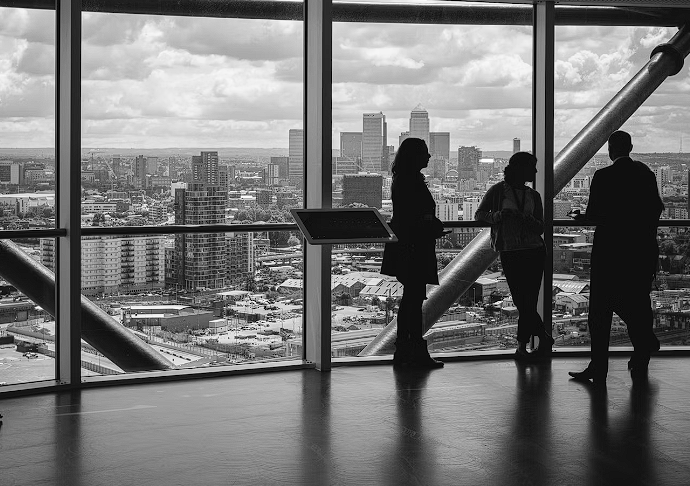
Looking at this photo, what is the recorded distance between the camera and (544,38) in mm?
8000

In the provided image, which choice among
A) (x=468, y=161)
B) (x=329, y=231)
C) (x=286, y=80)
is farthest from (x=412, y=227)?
(x=286, y=80)

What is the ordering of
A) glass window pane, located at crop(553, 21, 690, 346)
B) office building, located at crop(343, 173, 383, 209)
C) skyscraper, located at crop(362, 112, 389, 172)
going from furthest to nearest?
glass window pane, located at crop(553, 21, 690, 346) < skyscraper, located at crop(362, 112, 389, 172) < office building, located at crop(343, 173, 383, 209)

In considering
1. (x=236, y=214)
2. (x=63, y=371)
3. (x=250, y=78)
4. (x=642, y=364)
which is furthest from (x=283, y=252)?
(x=642, y=364)

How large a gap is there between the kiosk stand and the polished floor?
53cm

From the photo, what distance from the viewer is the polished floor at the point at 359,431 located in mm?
4707

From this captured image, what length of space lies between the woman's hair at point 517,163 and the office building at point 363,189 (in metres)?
1.05

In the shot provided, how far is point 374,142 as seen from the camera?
779cm

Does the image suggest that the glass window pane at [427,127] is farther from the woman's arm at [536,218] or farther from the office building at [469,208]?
the woman's arm at [536,218]

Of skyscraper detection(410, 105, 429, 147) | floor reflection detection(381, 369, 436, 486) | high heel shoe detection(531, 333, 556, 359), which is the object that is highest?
skyscraper detection(410, 105, 429, 147)

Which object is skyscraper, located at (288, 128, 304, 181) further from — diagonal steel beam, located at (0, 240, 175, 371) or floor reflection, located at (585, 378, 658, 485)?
floor reflection, located at (585, 378, 658, 485)

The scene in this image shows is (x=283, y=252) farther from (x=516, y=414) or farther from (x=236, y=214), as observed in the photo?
(x=516, y=414)

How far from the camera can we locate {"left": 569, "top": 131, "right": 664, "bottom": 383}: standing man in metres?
6.63

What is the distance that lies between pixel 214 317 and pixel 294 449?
2337 millimetres

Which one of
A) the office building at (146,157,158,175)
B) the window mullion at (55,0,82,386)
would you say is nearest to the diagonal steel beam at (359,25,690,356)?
the office building at (146,157,158,175)
